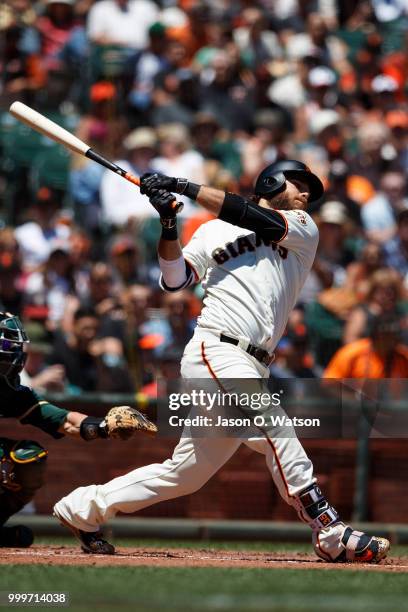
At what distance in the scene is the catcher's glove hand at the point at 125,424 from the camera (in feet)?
22.1

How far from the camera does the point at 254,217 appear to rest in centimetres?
649

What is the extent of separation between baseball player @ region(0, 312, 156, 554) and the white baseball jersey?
0.73 m

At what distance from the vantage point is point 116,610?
4.52 metres

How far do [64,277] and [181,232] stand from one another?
1.25 meters

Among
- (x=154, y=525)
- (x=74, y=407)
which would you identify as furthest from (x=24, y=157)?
(x=154, y=525)

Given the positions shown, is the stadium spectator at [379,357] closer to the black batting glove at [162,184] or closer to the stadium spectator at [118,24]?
the black batting glove at [162,184]

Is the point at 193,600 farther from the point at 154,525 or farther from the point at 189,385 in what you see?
the point at 154,525

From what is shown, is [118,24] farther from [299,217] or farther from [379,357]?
[299,217]

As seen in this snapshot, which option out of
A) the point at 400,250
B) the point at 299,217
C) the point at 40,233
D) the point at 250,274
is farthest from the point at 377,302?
the point at 250,274

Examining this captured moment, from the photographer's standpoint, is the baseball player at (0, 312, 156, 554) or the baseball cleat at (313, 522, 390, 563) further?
the baseball player at (0, 312, 156, 554)

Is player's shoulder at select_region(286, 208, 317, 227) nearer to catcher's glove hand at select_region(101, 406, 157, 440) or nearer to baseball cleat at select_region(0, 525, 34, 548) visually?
catcher's glove hand at select_region(101, 406, 157, 440)

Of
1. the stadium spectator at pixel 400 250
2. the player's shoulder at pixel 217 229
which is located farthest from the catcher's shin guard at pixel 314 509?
the stadium spectator at pixel 400 250

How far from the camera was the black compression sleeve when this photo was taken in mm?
6449

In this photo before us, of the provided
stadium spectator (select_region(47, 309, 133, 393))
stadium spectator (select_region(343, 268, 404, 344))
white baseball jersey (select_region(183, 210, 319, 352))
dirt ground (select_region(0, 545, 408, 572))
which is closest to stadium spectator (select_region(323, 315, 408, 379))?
stadium spectator (select_region(343, 268, 404, 344))
